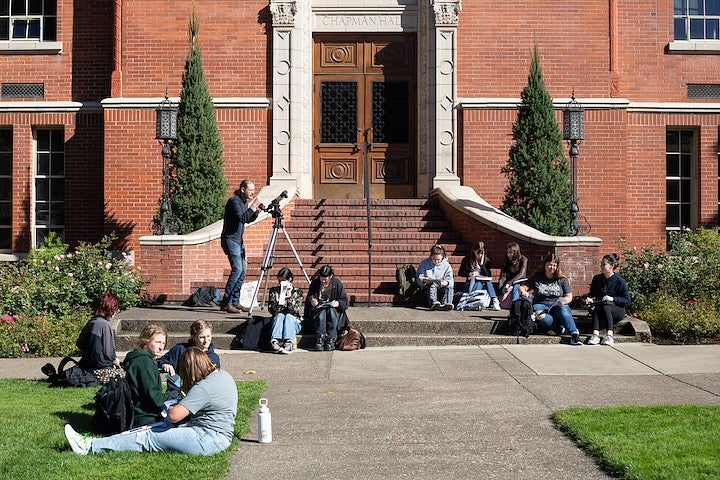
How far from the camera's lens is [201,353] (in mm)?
7043

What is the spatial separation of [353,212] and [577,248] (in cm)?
441

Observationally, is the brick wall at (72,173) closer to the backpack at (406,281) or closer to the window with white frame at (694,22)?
the backpack at (406,281)

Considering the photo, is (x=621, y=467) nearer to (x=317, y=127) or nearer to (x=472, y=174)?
(x=472, y=174)

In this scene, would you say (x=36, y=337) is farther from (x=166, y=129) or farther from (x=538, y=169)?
(x=538, y=169)

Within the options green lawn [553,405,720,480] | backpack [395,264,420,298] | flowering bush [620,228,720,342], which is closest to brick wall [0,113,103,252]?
backpack [395,264,420,298]

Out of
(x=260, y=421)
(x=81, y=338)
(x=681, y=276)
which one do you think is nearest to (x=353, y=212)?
(x=681, y=276)

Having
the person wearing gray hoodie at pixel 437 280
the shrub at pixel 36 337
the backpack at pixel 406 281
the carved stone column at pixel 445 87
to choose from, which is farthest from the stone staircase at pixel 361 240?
the shrub at pixel 36 337

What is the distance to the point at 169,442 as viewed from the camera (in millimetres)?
6949

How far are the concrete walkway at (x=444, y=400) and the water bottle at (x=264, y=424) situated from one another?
0.08m

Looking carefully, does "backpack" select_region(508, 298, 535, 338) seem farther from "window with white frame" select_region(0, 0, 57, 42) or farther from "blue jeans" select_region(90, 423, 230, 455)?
"window with white frame" select_region(0, 0, 57, 42)

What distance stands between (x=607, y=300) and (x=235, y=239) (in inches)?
204

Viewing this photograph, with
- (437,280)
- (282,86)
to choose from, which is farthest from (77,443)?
(282,86)

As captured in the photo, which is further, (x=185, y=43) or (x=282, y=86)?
(x=185, y=43)

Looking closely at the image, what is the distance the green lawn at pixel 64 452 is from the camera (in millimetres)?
6359
